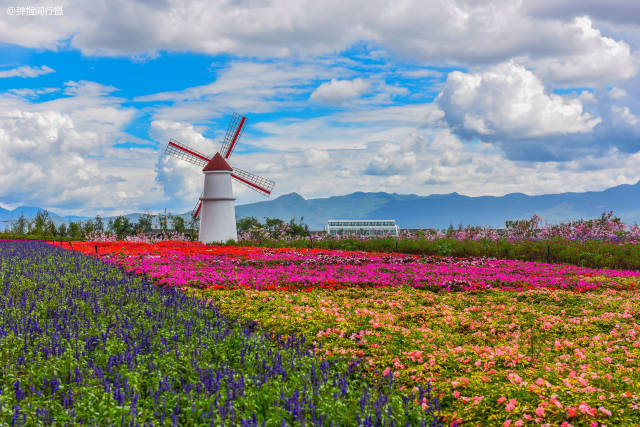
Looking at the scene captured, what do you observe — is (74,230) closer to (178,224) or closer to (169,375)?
(178,224)

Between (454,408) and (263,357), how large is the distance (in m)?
2.16

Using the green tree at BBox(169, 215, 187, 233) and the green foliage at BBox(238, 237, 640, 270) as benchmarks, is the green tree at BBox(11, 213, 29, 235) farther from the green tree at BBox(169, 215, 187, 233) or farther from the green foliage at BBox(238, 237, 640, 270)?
the green foliage at BBox(238, 237, 640, 270)

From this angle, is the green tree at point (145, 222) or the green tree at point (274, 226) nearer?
the green tree at point (274, 226)

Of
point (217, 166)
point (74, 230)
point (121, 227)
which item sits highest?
point (217, 166)

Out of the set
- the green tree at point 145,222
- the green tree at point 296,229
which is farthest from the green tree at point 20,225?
the green tree at point 296,229

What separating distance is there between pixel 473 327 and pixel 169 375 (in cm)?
483

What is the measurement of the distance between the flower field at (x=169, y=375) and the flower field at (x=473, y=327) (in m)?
0.48

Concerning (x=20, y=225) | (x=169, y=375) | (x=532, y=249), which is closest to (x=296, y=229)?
(x=532, y=249)

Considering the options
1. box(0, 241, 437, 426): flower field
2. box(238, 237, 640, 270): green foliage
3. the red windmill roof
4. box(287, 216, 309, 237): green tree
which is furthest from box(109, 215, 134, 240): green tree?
box(0, 241, 437, 426): flower field

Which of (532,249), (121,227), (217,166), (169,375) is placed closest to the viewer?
(169,375)

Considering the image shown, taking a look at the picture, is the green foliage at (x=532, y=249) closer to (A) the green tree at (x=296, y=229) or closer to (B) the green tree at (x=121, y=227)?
(A) the green tree at (x=296, y=229)

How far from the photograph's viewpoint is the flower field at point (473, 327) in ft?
15.4

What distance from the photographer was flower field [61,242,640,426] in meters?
4.69

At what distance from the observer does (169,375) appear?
5.25 m
